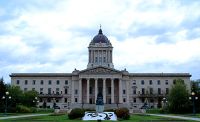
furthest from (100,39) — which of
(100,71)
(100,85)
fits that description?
(100,85)

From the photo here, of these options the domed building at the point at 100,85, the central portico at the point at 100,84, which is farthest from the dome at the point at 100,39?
the central portico at the point at 100,84

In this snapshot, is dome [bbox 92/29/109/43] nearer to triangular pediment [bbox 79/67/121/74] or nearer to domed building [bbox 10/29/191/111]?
domed building [bbox 10/29/191/111]

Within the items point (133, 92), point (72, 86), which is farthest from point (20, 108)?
point (133, 92)

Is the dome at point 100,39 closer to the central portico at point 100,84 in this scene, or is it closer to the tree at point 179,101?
the central portico at point 100,84

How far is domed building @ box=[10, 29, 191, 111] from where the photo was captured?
125125 millimetres

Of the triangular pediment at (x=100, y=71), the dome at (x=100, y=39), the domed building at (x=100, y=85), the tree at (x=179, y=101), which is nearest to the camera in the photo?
the tree at (x=179, y=101)

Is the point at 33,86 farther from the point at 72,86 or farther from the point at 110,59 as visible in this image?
the point at 110,59

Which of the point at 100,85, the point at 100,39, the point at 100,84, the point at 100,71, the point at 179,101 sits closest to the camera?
the point at 179,101

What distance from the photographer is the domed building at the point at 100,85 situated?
125m

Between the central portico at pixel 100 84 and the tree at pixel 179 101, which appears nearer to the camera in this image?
the tree at pixel 179 101

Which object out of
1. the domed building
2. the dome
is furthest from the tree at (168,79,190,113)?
the dome

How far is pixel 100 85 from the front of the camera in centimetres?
12888

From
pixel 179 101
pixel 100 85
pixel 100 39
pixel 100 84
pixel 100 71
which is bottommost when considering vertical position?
pixel 179 101

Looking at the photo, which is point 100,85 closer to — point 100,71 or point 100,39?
point 100,71
